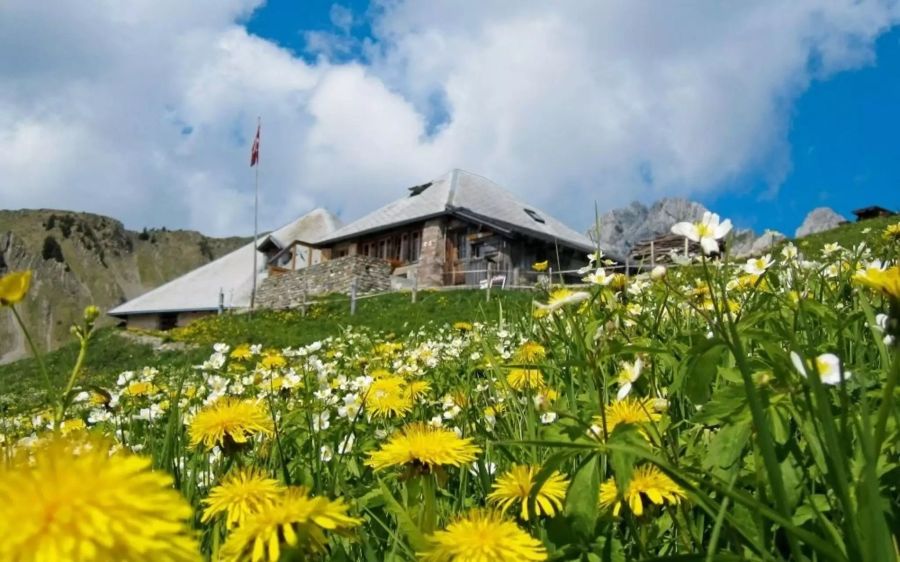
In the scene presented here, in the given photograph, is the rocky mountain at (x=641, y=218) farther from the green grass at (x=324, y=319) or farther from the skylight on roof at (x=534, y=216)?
the green grass at (x=324, y=319)

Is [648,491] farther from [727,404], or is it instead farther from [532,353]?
[532,353]

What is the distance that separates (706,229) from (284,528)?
3.57 feet

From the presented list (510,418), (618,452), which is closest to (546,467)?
(618,452)

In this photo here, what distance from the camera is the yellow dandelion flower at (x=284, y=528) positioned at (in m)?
0.76

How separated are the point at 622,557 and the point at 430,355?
8.38 feet

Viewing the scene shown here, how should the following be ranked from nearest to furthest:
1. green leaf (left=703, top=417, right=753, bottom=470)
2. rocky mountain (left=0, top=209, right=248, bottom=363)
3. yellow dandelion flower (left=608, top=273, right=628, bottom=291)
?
1. green leaf (left=703, top=417, right=753, bottom=470)
2. yellow dandelion flower (left=608, top=273, right=628, bottom=291)
3. rocky mountain (left=0, top=209, right=248, bottom=363)

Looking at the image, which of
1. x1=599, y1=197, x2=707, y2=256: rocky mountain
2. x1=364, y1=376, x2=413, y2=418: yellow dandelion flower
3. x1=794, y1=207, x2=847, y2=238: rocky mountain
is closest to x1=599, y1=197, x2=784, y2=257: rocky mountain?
x1=599, y1=197, x2=707, y2=256: rocky mountain

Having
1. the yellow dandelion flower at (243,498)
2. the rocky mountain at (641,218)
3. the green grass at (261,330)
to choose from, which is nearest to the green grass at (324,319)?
the green grass at (261,330)

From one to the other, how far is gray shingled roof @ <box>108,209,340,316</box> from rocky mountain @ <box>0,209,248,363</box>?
7302cm

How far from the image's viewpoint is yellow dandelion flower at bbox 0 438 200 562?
0.54 meters

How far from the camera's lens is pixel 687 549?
118 cm

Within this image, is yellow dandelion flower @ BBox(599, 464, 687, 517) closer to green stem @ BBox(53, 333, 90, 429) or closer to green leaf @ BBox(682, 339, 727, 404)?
green leaf @ BBox(682, 339, 727, 404)

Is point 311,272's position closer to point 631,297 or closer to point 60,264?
point 631,297

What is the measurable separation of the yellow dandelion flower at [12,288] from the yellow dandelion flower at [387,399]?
125 centimetres
